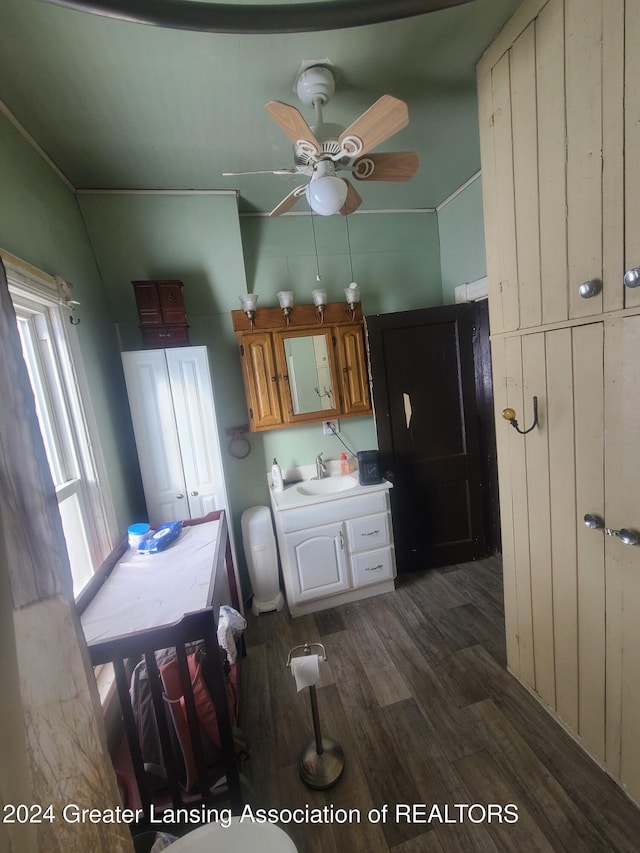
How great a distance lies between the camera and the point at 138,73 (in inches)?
47.4

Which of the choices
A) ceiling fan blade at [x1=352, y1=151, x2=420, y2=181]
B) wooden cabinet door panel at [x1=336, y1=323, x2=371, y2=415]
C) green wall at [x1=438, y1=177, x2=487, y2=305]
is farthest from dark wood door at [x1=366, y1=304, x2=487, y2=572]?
ceiling fan blade at [x1=352, y1=151, x2=420, y2=181]

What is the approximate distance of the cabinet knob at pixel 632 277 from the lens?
0.84 meters

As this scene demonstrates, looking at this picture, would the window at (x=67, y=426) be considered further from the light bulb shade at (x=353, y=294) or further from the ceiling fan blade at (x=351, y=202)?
the light bulb shade at (x=353, y=294)

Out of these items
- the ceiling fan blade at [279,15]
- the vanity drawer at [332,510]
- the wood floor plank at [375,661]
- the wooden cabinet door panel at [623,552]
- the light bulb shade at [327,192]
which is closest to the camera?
the ceiling fan blade at [279,15]

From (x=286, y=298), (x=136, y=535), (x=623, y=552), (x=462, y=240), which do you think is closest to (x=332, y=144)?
(x=286, y=298)

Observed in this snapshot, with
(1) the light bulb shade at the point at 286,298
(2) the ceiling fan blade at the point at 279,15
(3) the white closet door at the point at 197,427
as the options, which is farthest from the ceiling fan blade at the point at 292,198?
(3) the white closet door at the point at 197,427

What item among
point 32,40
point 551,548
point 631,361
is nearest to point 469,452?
point 551,548

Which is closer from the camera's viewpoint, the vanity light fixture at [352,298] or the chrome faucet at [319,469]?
the vanity light fixture at [352,298]

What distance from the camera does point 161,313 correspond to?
193 cm

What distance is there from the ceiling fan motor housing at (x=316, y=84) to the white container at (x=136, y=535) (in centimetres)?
205

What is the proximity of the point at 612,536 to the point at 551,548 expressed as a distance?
10.7 inches

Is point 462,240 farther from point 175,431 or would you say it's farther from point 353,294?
point 175,431

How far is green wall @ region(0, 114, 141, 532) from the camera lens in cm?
126

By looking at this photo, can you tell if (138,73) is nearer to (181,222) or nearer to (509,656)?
(181,222)
